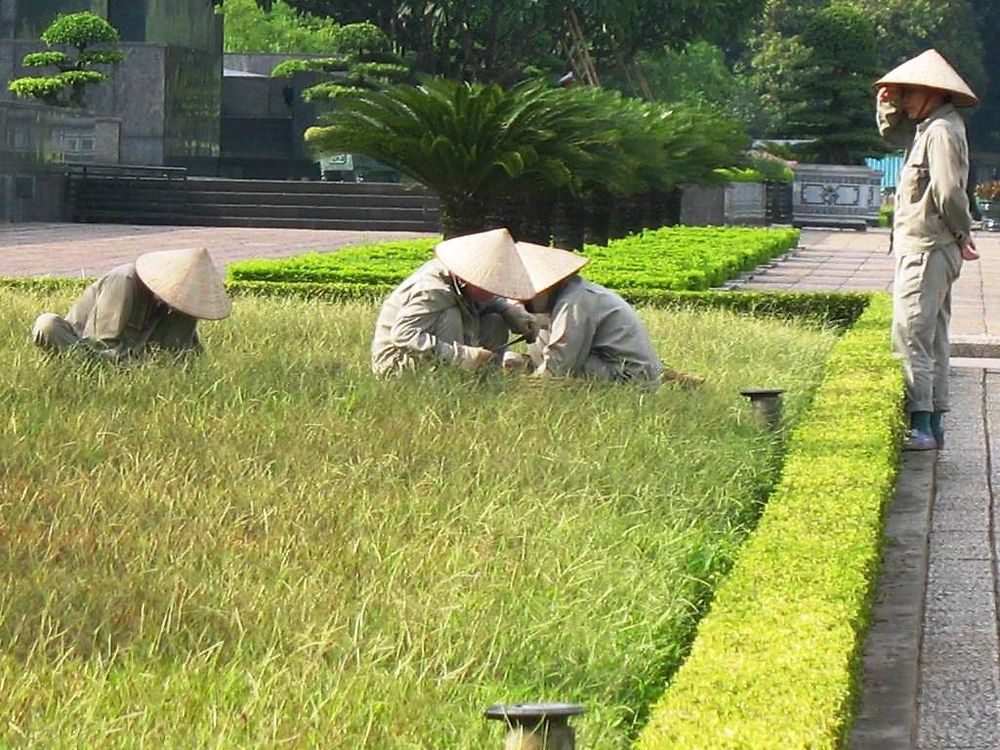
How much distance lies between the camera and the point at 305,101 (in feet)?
145

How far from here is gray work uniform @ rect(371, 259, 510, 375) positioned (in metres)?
9.23

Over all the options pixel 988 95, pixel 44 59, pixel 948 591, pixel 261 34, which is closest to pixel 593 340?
pixel 948 591

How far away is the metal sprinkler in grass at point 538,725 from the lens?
3516 mm

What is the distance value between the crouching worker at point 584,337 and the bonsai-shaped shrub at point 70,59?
26.4 m

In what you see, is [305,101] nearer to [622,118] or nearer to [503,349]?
[622,118]

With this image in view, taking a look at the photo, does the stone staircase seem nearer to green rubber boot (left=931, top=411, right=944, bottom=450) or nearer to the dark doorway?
the dark doorway

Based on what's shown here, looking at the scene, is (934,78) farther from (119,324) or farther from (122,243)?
(122,243)

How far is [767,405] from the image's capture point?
8.55 meters

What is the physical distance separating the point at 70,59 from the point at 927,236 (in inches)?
1139

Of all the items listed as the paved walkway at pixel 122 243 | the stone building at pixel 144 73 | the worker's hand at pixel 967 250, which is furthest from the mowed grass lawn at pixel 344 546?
the stone building at pixel 144 73

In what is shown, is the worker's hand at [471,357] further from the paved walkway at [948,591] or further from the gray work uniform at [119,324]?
the paved walkway at [948,591]

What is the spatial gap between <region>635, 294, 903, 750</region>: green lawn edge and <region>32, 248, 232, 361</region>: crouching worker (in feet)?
8.64

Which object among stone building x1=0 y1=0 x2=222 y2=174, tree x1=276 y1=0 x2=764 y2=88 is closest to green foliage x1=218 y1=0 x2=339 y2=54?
tree x1=276 y1=0 x2=764 y2=88

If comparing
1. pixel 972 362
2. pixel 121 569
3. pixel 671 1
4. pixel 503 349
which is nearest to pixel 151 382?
pixel 503 349
